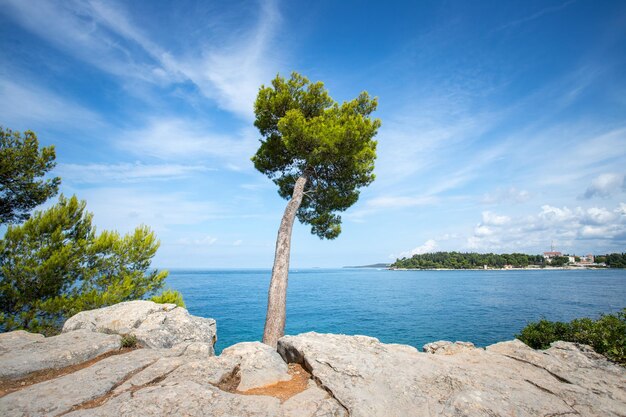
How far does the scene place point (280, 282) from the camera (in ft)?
34.9

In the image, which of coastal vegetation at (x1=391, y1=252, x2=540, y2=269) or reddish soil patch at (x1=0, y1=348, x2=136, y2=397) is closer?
reddish soil patch at (x1=0, y1=348, x2=136, y2=397)

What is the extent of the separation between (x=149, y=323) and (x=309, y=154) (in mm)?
8979

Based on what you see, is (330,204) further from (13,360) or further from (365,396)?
(13,360)

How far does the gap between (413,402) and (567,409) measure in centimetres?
286

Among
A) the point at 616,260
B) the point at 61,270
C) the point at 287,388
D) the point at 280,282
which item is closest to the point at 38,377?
the point at 287,388

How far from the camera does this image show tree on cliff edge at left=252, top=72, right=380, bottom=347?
11250 mm

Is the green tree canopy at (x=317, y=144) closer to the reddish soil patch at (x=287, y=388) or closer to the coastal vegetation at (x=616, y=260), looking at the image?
the reddish soil patch at (x=287, y=388)

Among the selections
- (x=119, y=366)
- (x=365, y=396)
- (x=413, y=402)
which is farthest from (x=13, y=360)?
(x=413, y=402)

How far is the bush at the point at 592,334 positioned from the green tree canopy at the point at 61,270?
19.2 m

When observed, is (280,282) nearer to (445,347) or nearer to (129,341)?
(129,341)

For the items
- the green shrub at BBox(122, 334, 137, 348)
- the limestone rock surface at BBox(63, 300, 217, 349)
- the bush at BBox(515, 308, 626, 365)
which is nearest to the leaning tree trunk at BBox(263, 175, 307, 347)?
the limestone rock surface at BBox(63, 300, 217, 349)

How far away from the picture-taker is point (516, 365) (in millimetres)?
7297

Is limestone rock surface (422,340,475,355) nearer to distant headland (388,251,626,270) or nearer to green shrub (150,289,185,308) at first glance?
green shrub (150,289,185,308)

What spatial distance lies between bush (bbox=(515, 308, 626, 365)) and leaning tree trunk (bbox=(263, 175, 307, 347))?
1043 cm
